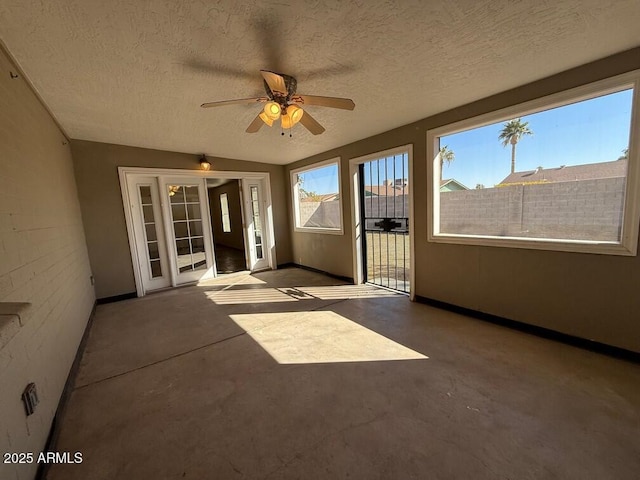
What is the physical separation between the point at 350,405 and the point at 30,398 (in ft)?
5.86

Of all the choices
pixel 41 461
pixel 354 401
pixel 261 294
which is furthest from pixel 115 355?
pixel 354 401

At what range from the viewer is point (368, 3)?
1491 millimetres

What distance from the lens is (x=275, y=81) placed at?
1925 mm

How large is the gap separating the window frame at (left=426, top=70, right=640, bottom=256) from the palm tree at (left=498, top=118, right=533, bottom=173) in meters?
0.08

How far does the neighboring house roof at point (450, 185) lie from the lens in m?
3.08

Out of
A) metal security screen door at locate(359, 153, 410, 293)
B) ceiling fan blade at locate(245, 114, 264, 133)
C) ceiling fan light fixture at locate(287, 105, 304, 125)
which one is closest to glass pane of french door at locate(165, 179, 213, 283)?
ceiling fan blade at locate(245, 114, 264, 133)

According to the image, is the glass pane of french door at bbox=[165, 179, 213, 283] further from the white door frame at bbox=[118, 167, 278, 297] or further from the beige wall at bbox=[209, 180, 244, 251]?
the beige wall at bbox=[209, 180, 244, 251]

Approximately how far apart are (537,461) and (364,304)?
2.27m

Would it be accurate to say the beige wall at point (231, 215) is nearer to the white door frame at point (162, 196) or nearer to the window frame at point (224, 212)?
the window frame at point (224, 212)

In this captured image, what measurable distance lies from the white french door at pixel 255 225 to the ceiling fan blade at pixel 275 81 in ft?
11.8

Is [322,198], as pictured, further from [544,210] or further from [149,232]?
[544,210]

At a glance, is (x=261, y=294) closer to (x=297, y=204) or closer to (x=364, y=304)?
(x=364, y=304)

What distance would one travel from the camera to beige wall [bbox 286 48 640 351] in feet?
6.86

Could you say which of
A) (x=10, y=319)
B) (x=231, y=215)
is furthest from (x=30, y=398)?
(x=231, y=215)
